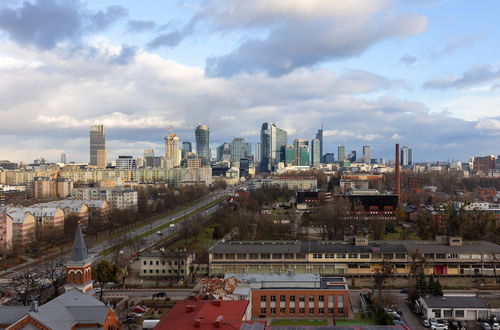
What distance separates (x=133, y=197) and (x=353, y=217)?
32.8 meters

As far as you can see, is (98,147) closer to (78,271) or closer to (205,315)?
(78,271)

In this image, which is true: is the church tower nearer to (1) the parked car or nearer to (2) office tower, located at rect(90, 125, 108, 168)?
(1) the parked car

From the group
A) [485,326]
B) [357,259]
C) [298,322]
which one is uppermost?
[357,259]

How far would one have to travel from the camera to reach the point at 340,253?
97.9ft

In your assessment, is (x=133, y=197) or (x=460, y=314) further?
(x=133, y=197)

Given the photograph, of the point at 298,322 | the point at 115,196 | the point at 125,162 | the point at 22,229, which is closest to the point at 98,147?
the point at 125,162

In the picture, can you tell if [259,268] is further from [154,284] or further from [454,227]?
[454,227]

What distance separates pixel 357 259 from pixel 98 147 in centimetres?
15656

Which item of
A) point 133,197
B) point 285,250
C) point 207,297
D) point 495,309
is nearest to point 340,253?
point 285,250

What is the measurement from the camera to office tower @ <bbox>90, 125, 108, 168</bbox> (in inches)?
6811

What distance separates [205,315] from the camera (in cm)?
1691

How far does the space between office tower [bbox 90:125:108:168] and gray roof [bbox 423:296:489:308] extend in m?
160

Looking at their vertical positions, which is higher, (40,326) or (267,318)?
(40,326)

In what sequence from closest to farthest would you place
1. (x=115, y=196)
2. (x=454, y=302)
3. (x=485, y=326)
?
(x=485, y=326) < (x=454, y=302) < (x=115, y=196)
